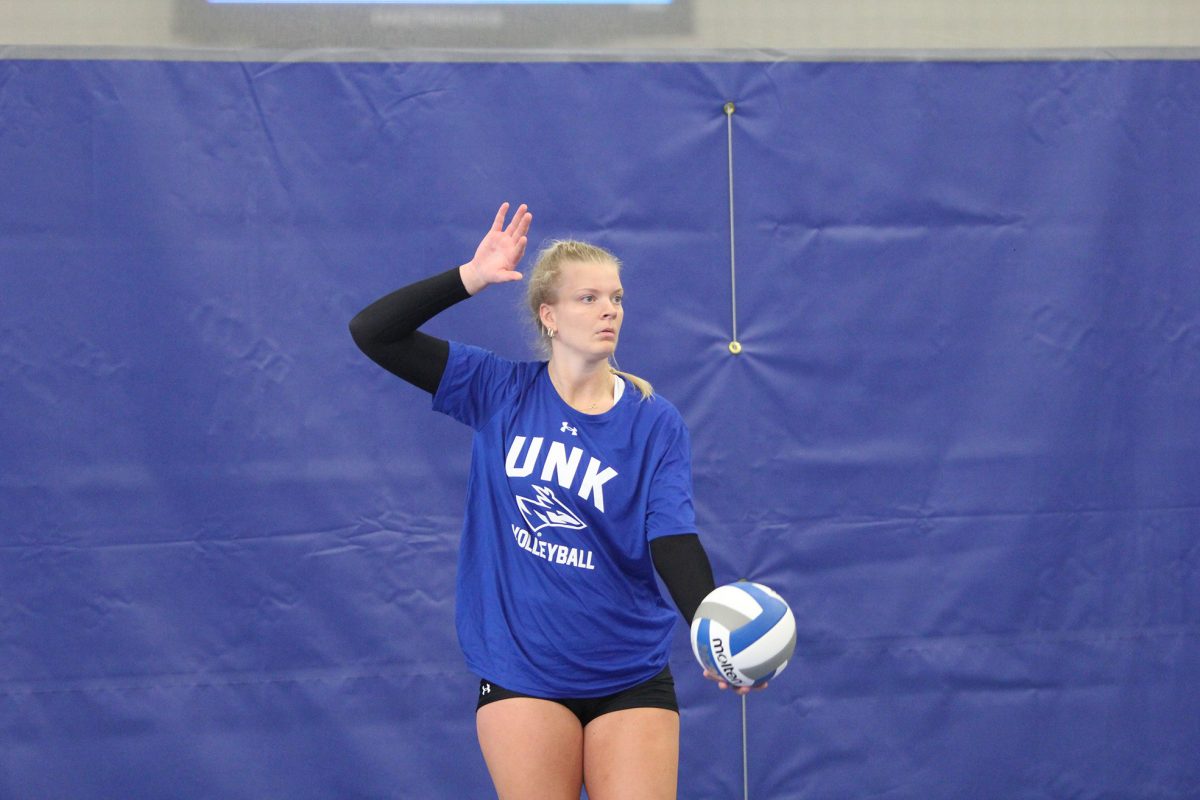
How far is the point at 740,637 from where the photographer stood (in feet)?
7.52

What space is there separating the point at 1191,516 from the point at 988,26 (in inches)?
69.4

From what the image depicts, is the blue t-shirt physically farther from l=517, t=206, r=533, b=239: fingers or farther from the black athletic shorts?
l=517, t=206, r=533, b=239: fingers

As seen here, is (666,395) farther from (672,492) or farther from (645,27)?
(672,492)

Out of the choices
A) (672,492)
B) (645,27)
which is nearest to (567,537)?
(672,492)

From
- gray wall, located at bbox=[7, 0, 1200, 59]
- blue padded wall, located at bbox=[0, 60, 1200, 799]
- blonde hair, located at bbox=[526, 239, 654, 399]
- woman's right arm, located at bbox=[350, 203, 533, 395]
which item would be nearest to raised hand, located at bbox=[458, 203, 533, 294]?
woman's right arm, located at bbox=[350, 203, 533, 395]

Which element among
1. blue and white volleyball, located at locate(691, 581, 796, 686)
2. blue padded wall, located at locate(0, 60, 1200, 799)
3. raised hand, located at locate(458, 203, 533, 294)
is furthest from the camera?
blue padded wall, located at locate(0, 60, 1200, 799)

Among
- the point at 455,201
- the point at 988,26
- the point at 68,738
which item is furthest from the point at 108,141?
the point at 988,26

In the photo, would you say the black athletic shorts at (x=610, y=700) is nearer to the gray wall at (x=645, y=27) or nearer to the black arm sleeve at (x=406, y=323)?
the black arm sleeve at (x=406, y=323)

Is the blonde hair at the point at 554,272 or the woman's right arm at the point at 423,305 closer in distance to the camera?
the woman's right arm at the point at 423,305

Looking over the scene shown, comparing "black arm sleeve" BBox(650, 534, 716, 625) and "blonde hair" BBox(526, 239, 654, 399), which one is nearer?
"black arm sleeve" BBox(650, 534, 716, 625)

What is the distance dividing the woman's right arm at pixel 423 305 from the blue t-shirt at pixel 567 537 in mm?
83

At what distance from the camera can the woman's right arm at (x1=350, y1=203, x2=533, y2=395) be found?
8.20ft

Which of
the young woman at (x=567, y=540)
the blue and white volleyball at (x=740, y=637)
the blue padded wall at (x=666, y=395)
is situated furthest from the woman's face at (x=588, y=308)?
the blue padded wall at (x=666, y=395)

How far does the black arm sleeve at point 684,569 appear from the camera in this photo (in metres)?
2.40
